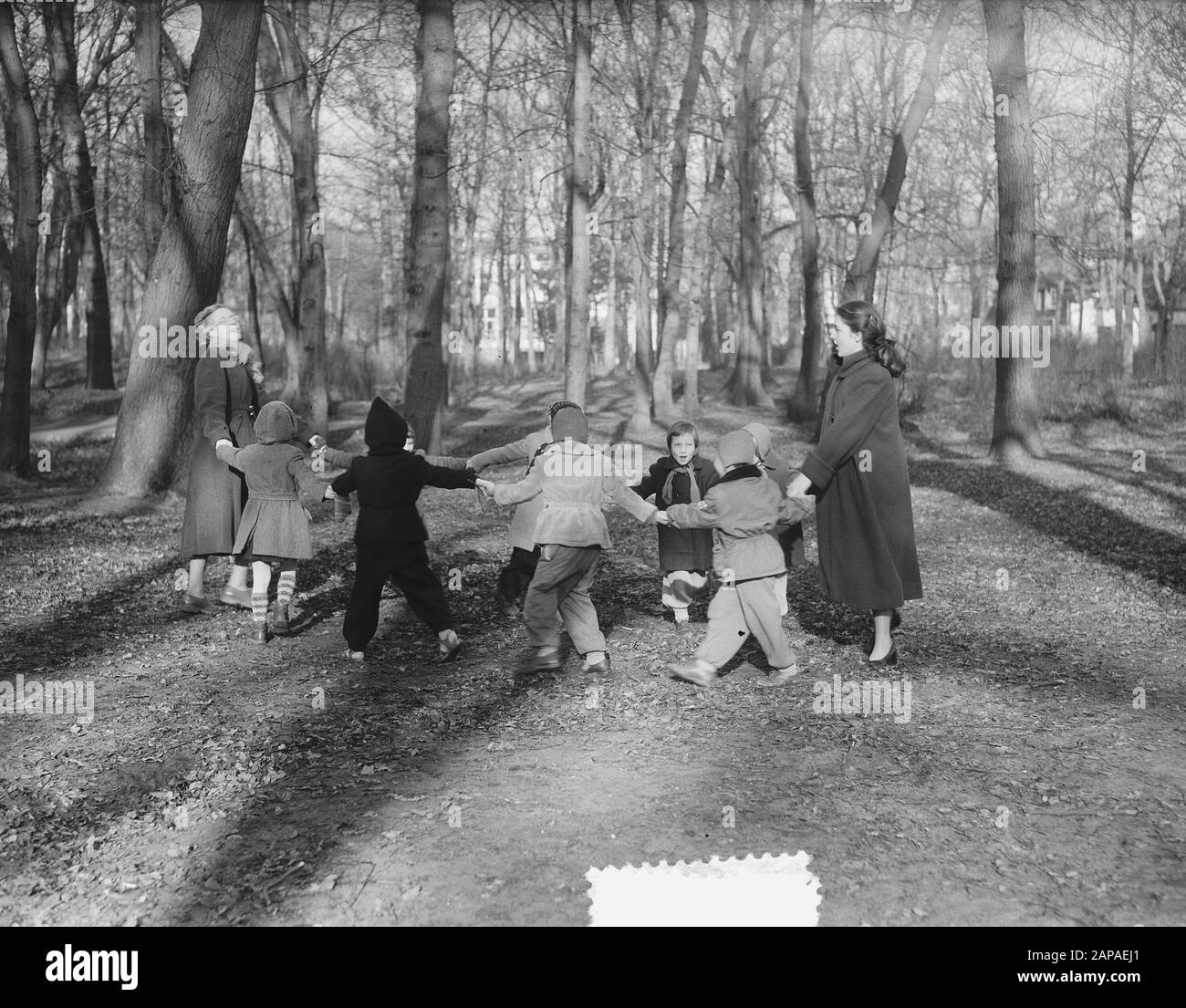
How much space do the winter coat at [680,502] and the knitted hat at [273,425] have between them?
2368mm

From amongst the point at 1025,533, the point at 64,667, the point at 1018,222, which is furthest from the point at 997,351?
the point at 64,667

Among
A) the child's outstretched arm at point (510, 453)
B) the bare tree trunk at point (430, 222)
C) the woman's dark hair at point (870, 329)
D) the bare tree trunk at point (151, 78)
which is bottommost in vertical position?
the child's outstretched arm at point (510, 453)

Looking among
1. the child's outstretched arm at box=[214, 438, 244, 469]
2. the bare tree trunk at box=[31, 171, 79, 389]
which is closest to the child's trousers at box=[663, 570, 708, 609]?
the child's outstretched arm at box=[214, 438, 244, 469]

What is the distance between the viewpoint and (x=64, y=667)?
690cm

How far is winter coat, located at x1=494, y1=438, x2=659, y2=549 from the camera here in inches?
259

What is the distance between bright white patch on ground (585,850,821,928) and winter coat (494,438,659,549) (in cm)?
277

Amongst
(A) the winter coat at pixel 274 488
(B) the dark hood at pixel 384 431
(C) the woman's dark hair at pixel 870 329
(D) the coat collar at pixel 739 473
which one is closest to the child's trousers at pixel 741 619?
(D) the coat collar at pixel 739 473

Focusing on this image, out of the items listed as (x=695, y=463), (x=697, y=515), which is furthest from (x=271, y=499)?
Result: (x=697, y=515)

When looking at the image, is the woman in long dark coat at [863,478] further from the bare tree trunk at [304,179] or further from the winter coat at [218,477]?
the bare tree trunk at [304,179]

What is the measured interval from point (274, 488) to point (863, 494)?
381cm

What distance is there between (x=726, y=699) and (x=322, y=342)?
16144 millimetres

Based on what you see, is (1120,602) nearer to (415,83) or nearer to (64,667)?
(64,667)

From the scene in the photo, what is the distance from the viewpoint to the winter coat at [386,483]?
22.6ft

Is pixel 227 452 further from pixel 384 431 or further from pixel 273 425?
pixel 384 431
